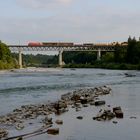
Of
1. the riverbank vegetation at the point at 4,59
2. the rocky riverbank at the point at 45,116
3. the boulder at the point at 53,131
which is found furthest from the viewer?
the riverbank vegetation at the point at 4,59

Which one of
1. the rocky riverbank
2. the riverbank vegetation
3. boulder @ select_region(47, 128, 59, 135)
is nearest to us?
boulder @ select_region(47, 128, 59, 135)

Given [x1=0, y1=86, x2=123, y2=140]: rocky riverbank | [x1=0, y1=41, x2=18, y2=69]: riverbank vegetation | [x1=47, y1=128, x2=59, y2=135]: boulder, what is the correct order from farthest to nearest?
[x1=0, y1=41, x2=18, y2=69]: riverbank vegetation < [x1=0, y1=86, x2=123, y2=140]: rocky riverbank < [x1=47, y1=128, x2=59, y2=135]: boulder

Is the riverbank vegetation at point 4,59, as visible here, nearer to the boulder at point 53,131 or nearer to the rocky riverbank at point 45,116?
the rocky riverbank at point 45,116

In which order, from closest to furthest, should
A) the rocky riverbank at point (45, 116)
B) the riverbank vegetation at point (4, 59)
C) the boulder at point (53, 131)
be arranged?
1. the boulder at point (53, 131)
2. the rocky riverbank at point (45, 116)
3. the riverbank vegetation at point (4, 59)

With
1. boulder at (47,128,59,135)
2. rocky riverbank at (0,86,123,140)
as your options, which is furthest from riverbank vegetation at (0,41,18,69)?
boulder at (47,128,59,135)

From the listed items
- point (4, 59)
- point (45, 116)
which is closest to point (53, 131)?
point (45, 116)

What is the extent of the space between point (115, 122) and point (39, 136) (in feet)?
21.0

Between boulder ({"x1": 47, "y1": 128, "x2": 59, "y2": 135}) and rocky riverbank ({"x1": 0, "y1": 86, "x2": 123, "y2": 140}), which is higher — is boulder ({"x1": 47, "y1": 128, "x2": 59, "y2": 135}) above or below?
above

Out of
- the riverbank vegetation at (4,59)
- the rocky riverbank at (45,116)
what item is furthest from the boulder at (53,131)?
the riverbank vegetation at (4,59)

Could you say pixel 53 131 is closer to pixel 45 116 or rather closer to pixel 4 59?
pixel 45 116

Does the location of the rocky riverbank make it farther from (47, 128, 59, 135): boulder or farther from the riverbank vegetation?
the riverbank vegetation

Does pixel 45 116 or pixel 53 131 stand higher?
pixel 53 131

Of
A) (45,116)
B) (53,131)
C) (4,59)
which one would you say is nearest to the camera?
(53,131)

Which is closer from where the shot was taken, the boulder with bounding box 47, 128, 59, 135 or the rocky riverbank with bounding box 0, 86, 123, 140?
the boulder with bounding box 47, 128, 59, 135
